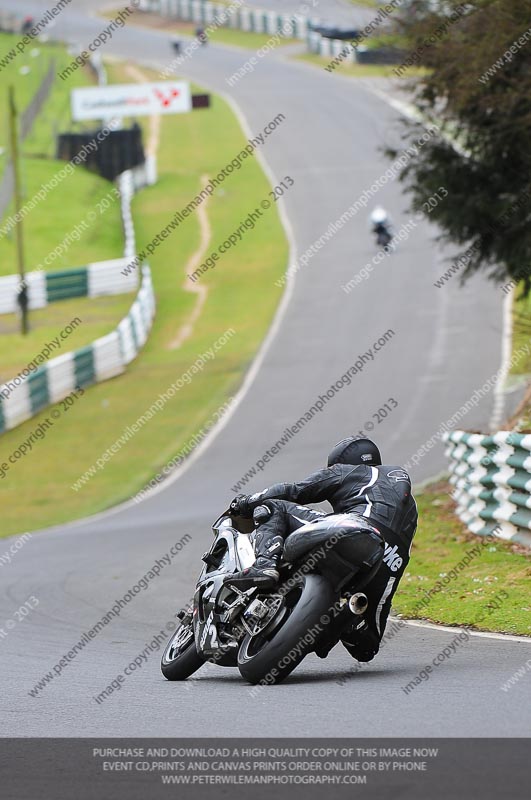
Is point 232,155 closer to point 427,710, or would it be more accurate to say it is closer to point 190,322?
point 190,322

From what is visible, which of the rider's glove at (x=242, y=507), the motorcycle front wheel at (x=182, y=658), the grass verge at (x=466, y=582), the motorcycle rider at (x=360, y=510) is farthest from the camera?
the grass verge at (x=466, y=582)

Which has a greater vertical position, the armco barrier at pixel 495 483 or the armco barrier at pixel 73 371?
the armco barrier at pixel 495 483

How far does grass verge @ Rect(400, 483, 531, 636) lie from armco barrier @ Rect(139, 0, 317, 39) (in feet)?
219

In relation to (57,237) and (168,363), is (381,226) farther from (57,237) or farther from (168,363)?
(168,363)

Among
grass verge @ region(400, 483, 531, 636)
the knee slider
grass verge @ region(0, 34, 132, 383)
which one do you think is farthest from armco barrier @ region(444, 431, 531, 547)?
grass verge @ region(0, 34, 132, 383)

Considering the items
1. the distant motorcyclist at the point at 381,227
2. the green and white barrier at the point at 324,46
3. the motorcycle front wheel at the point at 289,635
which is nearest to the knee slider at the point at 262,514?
the motorcycle front wheel at the point at 289,635

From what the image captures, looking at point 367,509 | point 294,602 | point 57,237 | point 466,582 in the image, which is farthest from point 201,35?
point 294,602

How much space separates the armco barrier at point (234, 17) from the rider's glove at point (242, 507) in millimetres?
71946

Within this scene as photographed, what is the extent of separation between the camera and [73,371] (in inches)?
1078

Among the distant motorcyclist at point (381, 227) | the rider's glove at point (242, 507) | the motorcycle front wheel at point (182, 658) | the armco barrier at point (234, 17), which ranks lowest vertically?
the armco barrier at point (234, 17)

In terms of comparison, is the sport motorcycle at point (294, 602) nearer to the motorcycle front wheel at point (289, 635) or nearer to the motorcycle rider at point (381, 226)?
the motorcycle front wheel at point (289, 635)

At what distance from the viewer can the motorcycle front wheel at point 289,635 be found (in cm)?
682

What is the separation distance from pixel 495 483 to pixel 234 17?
76.5 m
